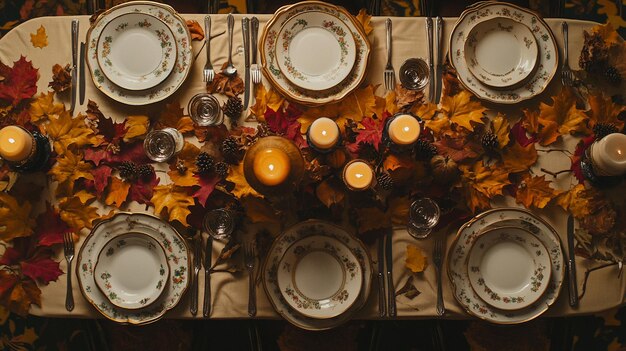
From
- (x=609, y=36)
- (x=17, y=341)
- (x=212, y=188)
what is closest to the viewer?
(x=212, y=188)

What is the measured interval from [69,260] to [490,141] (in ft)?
3.37

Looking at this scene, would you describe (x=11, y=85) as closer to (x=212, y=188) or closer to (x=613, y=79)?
(x=212, y=188)

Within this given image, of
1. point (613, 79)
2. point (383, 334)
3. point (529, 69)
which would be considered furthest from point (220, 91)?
point (613, 79)

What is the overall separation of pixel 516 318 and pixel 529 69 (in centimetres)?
60

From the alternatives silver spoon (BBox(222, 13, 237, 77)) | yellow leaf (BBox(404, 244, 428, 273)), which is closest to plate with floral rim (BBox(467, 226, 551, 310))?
yellow leaf (BBox(404, 244, 428, 273))

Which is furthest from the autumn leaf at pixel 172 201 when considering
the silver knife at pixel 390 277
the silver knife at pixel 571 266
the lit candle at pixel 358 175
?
the silver knife at pixel 571 266

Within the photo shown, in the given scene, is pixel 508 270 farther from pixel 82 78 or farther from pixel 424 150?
pixel 82 78

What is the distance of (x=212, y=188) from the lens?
45.6 inches

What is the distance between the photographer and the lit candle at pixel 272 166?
981 millimetres

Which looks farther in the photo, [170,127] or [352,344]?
[352,344]

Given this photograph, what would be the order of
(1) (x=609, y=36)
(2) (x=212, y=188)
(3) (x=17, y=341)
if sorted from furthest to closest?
(3) (x=17, y=341) < (1) (x=609, y=36) < (2) (x=212, y=188)

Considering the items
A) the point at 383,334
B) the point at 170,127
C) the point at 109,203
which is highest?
the point at 170,127

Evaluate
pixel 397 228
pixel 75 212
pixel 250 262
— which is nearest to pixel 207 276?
pixel 250 262

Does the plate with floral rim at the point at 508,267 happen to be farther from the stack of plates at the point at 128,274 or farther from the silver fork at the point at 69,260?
the silver fork at the point at 69,260
